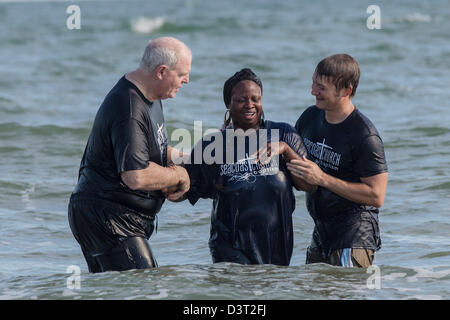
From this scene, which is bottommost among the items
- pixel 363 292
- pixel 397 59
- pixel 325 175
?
pixel 363 292

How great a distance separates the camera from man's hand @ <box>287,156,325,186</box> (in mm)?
5953

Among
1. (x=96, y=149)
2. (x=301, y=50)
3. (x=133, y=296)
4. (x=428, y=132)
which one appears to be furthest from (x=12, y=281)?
(x=301, y=50)

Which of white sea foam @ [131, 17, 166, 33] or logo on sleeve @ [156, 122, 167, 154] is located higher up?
white sea foam @ [131, 17, 166, 33]

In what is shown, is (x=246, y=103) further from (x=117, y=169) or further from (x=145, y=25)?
(x=145, y=25)

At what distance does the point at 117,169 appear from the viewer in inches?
230

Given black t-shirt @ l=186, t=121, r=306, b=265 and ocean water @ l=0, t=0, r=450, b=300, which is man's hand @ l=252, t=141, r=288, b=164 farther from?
ocean water @ l=0, t=0, r=450, b=300

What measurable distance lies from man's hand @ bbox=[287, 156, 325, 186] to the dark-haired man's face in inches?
20.6

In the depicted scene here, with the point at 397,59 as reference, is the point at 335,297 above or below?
below

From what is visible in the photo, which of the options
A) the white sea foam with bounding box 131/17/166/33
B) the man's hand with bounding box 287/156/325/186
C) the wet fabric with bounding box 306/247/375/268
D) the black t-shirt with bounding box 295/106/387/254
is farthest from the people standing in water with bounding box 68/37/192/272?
the white sea foam with bounding box 131/17/166/33

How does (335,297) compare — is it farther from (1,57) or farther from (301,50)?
(1,57)

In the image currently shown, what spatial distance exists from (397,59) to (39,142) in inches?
559

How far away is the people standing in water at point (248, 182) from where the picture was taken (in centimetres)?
600

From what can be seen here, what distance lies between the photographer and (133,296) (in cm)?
616

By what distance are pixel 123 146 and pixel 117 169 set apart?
0.90ft
